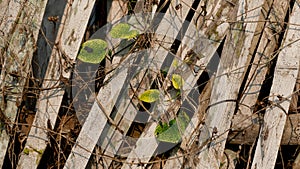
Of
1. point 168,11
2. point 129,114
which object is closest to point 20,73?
point 129,114

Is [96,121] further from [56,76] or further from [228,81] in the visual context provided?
[228,81]

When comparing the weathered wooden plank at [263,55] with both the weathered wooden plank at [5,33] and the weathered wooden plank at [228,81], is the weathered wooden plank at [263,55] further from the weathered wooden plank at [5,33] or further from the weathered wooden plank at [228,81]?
the weathered wooden plank at [5,33]

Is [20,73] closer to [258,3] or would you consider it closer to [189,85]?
[189,85]

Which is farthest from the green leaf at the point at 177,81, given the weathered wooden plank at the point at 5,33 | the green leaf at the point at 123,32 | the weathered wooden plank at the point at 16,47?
the weathered wooden plank at the point at 5,33

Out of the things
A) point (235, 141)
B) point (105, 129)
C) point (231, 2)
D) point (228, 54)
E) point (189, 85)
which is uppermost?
point (231, 2)

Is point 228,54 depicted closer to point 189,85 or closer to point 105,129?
point 189,85

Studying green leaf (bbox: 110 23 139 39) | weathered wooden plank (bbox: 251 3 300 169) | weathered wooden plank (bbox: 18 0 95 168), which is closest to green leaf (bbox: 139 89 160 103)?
green leaf (bbox: 110 23 139 39)

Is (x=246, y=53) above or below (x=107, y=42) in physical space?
above

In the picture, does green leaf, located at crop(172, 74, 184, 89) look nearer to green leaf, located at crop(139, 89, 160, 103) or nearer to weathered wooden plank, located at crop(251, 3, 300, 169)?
green leaf, located at crop(139, 89, 160, 103)
